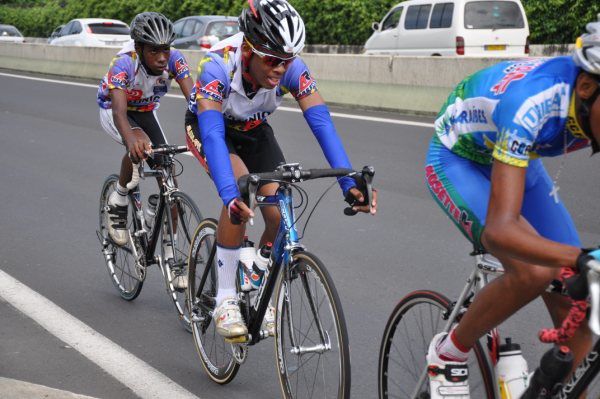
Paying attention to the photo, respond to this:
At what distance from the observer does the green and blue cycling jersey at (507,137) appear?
3148 mm

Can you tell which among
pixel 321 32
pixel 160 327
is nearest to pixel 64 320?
pixel 160 327

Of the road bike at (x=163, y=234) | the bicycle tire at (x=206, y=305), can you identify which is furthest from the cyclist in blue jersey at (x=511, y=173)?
the road bike at (x=163, y=234)

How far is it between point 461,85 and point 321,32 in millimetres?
28674

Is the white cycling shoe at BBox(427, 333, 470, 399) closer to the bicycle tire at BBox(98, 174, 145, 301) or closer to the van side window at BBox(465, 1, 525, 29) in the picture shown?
the bicycle tire at BBox(98, 174, 145, 301)

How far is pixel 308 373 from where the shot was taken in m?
4.51

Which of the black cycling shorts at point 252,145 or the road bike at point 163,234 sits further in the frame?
the road bike at point 163,234

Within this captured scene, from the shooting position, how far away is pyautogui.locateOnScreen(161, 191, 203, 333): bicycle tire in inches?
238

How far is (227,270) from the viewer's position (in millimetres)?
4980

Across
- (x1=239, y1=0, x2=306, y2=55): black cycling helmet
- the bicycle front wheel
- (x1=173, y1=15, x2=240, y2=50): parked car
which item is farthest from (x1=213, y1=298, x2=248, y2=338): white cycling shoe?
(x1=173, y1=15, x2=240, y2=50): parked car

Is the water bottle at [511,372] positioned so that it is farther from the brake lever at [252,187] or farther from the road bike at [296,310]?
the brake lever at [252,187]

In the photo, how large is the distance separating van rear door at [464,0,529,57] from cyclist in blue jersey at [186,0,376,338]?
17.1 metres

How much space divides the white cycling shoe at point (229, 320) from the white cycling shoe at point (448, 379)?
1363 mm

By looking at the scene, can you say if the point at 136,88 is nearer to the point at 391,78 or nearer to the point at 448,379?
the point at 448,379

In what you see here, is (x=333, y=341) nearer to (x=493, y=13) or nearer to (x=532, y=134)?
(x=532, y=134)
